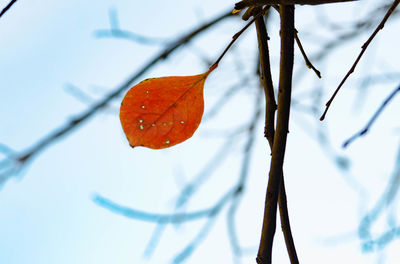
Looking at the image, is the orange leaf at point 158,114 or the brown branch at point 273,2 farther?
the orange leaf at point 158,114

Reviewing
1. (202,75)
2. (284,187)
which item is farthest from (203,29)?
(284,187)

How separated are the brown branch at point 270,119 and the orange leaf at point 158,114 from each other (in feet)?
0.25

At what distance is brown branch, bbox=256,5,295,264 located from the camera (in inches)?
14.7

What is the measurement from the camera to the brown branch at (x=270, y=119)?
1.35ft

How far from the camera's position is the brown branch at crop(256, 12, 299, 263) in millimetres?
411

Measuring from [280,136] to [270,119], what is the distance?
0.07m

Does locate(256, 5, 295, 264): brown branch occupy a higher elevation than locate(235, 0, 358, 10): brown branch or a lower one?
lower

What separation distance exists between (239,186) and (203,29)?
0.44m

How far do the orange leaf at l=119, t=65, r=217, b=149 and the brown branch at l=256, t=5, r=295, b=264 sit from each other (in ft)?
0.33

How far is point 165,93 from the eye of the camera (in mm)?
457

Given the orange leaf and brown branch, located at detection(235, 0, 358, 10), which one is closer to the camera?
brown branch, located at detection(235, 0, 358, 10)

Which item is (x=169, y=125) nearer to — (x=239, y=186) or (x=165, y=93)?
(x=165, y=93)

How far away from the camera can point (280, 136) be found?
1.28 ft

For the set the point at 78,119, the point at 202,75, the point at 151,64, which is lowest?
the point at 202,75
